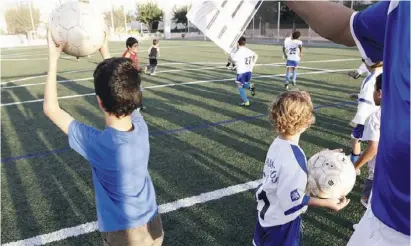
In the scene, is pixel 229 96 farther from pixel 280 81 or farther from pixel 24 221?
pixel 24 221

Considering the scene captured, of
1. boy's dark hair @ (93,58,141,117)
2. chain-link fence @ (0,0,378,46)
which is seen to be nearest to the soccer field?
boy's dark hair @ (93,58,141,117)

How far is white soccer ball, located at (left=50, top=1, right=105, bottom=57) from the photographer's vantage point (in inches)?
97.4

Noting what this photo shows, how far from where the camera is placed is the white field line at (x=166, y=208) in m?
3.38

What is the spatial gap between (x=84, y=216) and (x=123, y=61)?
2.45 metres

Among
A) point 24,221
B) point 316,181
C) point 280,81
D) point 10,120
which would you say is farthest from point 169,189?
point 280,81

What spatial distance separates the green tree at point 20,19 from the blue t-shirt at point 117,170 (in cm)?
7681

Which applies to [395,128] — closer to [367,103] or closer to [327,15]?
[327,15]

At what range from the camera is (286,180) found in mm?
2139

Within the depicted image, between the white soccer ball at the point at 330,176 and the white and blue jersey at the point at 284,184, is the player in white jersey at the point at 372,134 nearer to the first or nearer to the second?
the white soccer ball at the point at 330,176

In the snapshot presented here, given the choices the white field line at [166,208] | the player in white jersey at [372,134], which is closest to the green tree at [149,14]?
the white field line at [166,208]

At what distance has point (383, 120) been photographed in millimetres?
1218

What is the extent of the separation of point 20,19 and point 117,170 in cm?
7863

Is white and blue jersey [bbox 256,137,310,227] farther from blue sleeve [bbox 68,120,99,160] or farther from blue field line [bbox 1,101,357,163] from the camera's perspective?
blue field line [bbox 1,101,357,163]

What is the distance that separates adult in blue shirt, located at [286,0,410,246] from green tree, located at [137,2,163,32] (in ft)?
261
